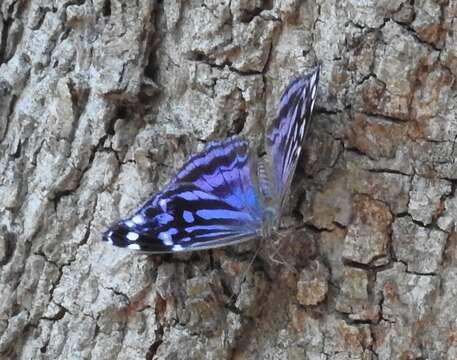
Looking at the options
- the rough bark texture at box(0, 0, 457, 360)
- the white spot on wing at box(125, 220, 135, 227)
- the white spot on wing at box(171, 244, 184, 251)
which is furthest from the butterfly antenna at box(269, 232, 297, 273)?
the white spot on wing at box(125, 220, 135, 227)

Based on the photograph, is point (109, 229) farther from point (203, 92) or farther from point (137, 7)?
point (137, 7)

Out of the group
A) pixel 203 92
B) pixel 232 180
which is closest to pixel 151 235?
pixel 232 180

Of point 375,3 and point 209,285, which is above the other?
point 375,3

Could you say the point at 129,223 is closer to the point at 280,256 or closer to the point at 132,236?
the point at 132,236

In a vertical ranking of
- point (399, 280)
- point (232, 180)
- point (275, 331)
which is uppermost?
point (232, 180)

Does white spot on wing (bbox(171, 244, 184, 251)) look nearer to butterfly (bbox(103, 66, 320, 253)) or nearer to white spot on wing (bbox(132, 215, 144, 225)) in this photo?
butterfly (bbox(103, 66, 320, 253))

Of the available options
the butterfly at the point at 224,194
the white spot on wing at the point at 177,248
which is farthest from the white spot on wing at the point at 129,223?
the white spot on wing at the point at 177,248

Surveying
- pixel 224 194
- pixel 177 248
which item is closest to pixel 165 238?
pixel 177 248

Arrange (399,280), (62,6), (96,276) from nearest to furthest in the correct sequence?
(399,280), (96,276), (62,6)
